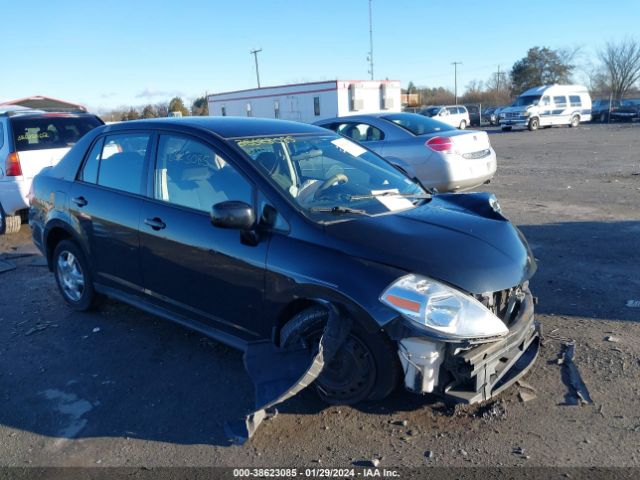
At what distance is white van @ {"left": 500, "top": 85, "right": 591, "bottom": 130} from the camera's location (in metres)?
33.9

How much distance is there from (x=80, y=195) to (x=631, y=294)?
199 inches

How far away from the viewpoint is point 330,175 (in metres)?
4.03

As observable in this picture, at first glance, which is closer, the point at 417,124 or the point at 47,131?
the point at 47,131

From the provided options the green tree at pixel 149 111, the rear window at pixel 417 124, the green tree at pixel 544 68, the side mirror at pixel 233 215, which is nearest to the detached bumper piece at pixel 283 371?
the side mirror at pixel 233 215

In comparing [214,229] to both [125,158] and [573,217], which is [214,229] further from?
[573,217]

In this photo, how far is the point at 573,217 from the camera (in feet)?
26.5

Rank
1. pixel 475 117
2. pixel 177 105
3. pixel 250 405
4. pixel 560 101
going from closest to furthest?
pixel 250 405
pixel 560 101
pixel 475 117
pixel 177 105

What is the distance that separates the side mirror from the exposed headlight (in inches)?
38.8

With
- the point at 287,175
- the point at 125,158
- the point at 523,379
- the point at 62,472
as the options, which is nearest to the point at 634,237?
the point at 523,379

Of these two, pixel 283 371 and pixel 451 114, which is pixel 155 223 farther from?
pixel 451 114

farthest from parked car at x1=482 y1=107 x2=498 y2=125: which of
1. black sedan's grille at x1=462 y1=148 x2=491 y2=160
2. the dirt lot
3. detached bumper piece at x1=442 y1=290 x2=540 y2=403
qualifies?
detached bumper piece at x1=442 y1=290 x2=540 y2=403

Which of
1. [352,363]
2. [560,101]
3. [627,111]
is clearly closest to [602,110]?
[627,111]

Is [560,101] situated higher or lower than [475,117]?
higher

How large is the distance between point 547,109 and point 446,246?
3505 cm
